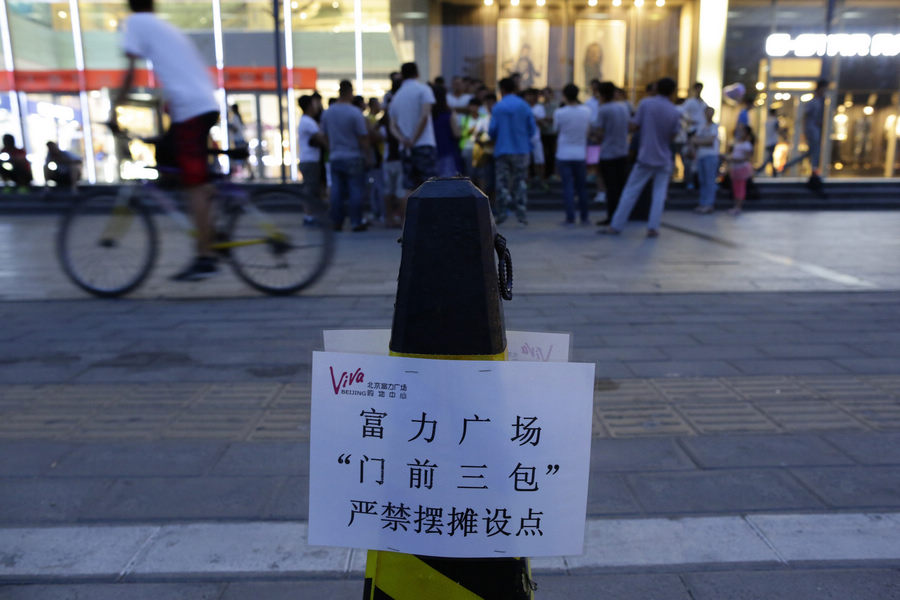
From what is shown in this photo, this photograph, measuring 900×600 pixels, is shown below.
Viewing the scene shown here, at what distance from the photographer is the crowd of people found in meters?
8.74

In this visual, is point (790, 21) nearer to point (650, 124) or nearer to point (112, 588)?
point (650, 124)

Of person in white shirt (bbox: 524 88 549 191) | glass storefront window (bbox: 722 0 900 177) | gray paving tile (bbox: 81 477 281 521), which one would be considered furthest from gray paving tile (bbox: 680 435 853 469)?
glass storefront window (bbox: 722 0 900 177)

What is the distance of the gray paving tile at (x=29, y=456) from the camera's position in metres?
2.83

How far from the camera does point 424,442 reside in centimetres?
121

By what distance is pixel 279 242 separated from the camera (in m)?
5.72

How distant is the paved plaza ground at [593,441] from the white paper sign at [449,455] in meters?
0.91

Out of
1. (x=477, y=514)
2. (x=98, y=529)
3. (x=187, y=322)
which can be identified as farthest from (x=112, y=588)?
(x=187, y=322)

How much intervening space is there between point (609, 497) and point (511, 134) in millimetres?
7756

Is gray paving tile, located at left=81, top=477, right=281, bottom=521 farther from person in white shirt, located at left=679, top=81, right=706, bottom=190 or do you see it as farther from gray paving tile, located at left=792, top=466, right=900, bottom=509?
person in white shirt, located at left=679, top=81, right=706, bottom=190

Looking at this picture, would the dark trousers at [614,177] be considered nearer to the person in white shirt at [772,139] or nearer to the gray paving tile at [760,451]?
the gray paving tile at [760,451]

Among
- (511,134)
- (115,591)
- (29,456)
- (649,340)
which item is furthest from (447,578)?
(511,134)

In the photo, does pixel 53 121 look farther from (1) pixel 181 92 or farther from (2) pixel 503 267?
(2) pixel 503 267

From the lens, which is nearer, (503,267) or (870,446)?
(503,267)

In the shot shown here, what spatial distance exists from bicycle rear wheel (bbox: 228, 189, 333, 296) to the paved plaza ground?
182mm
